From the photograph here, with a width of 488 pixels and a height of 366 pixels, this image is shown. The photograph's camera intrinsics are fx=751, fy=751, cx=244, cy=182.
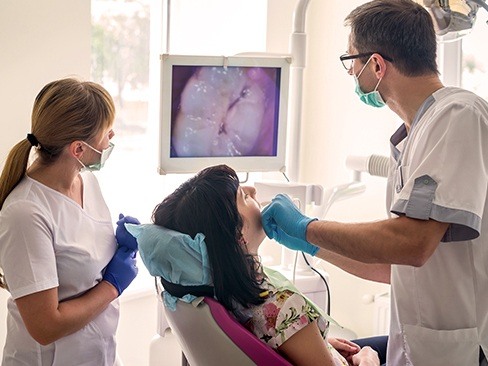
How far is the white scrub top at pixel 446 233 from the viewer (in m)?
1.61

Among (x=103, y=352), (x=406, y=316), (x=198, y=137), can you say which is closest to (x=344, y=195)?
(x=198, y=137)

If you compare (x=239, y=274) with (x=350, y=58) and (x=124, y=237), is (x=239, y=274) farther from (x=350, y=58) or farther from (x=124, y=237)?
(x=350, y=58)

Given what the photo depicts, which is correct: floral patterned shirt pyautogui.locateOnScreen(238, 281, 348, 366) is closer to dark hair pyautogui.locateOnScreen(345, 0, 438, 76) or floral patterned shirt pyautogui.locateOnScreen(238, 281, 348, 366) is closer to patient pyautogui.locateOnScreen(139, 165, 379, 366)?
patient pyautogui.locateOnScreen(139, 165, 379, 366)

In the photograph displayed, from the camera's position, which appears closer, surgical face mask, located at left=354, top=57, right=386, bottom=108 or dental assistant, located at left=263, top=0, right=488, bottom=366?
dental assistant, located at left=263, top=0, right=488, bottom=366

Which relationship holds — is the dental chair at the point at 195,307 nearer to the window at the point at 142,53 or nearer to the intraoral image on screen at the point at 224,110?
the intraoral image on screen at the point at 224,110

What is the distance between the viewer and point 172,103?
2.24 metres

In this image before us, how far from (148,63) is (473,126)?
1959mm

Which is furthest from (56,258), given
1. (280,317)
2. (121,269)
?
(280,317)

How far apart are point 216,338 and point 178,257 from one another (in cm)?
20

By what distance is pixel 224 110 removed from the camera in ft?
7.57

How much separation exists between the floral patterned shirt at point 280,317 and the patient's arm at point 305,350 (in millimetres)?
12

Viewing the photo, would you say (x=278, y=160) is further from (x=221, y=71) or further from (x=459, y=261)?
(x=459, y=261)

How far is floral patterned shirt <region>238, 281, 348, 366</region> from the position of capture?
1697 millimetres

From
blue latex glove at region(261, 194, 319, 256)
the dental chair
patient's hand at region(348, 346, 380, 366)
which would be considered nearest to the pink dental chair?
the dental chair
